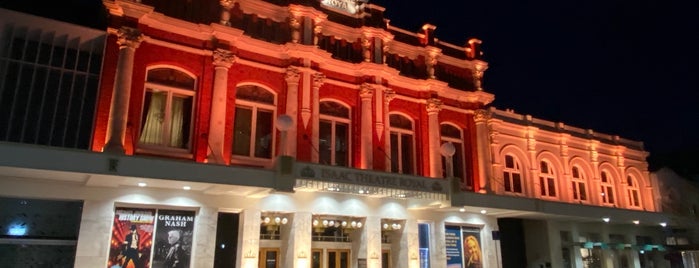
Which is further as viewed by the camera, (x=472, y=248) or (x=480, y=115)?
(x=480, y=115)

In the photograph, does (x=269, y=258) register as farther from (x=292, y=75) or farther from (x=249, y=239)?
(x=292, y=75)

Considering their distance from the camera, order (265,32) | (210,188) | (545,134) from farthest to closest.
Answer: (545,134), (265,32), (210,188)

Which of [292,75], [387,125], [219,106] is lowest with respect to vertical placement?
[219,106]

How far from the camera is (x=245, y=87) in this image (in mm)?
19844

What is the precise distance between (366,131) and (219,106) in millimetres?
6206

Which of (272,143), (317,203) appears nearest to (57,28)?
(272,143)

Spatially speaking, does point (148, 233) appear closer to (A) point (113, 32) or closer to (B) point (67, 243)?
(B) point (67, 243)

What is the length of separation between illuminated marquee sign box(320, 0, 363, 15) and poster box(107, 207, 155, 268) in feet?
39.4

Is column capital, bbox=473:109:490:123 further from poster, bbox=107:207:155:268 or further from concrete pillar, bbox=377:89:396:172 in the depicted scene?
poster, bbox=107:207:155:268

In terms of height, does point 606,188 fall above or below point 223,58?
below

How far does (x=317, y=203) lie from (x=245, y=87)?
529 centimetres

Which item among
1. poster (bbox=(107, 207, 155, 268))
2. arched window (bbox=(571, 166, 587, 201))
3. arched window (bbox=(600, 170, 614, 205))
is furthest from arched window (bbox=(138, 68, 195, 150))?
arched window (bbox=(600, 170, 614, 205))

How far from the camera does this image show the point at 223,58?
1883 centimetres

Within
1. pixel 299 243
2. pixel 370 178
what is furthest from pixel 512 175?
pixel 299 243
